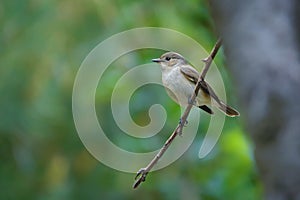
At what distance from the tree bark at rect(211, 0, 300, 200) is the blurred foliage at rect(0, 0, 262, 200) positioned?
5.08 m

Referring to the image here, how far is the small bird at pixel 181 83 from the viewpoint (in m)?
2.92

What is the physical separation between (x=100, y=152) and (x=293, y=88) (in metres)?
6.64

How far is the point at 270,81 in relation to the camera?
4.75ft

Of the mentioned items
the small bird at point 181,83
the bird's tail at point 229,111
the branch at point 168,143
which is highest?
the small bird at point 181,83

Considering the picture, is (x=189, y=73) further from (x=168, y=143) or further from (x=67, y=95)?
(x=67, y=95)

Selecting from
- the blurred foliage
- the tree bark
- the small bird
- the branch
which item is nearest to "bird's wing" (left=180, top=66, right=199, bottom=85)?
the small bird

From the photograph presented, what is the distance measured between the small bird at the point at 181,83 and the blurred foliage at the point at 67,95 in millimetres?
2940

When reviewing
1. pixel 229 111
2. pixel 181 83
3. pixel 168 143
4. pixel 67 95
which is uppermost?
pixel 67 95

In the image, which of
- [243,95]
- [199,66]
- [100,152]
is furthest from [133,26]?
[243,95]

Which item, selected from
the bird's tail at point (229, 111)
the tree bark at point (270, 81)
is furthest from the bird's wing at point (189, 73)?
the tree bark at point (270, 81)

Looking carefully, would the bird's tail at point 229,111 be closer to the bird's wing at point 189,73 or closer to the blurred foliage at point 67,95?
the bird's wing at point 189,73

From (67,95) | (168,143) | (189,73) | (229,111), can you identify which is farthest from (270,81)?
(67,95)

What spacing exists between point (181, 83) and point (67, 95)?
4.46 metres

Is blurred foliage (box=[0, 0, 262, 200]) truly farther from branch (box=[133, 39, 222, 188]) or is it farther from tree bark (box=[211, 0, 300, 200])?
tree bark (box=[211, 0, 300, 200])
